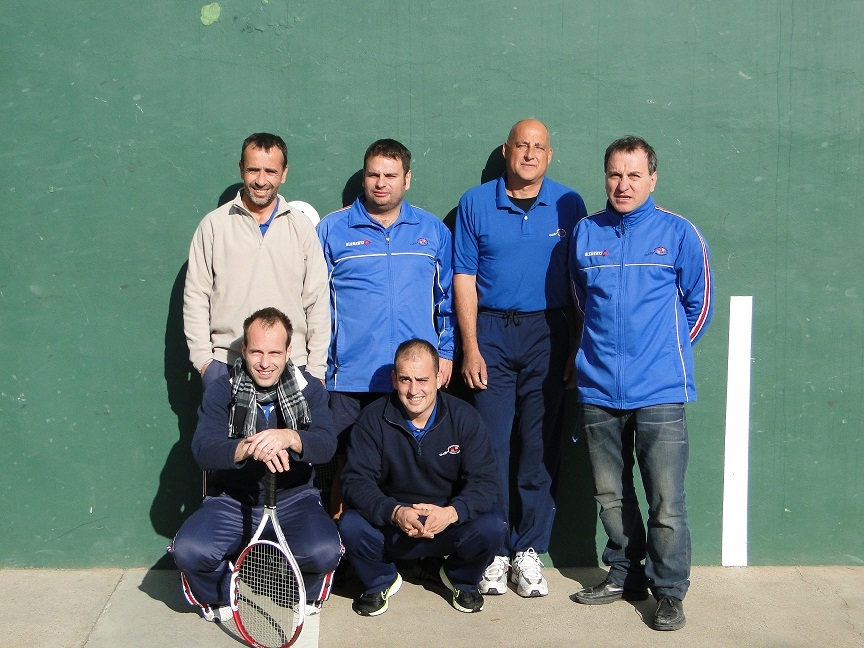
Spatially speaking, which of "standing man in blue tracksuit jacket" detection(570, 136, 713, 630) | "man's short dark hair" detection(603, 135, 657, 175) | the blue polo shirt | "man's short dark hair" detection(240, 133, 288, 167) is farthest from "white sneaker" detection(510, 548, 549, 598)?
"man's short dark hair" detection(240, 133, 288, 167)

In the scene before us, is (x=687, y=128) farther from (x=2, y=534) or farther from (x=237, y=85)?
(x=2, y=534)

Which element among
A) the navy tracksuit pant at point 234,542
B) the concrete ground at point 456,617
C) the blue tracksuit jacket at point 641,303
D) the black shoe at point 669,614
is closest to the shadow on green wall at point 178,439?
the concrete ground at point 456,617

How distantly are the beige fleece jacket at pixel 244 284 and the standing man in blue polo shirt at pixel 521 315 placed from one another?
64 centimetres

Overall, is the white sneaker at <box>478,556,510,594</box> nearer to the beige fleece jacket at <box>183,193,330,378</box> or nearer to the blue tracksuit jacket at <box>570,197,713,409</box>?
the blue tracksuit jacket at <box>570,197,713,409</box>

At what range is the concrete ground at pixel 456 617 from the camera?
3.80 metres

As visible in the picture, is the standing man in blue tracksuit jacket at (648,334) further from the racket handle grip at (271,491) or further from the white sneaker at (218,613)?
the white sneaker at (218,613)

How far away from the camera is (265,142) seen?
4055 mm

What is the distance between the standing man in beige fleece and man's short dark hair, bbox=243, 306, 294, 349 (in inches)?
7.2

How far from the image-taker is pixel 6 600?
4.14m

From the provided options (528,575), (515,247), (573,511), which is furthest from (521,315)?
(528,575)

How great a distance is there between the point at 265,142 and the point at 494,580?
2.07 metres

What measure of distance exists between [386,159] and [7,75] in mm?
1709

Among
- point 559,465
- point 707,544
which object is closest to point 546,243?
point 559,465

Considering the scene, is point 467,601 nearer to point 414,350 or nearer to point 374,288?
point 414,350
